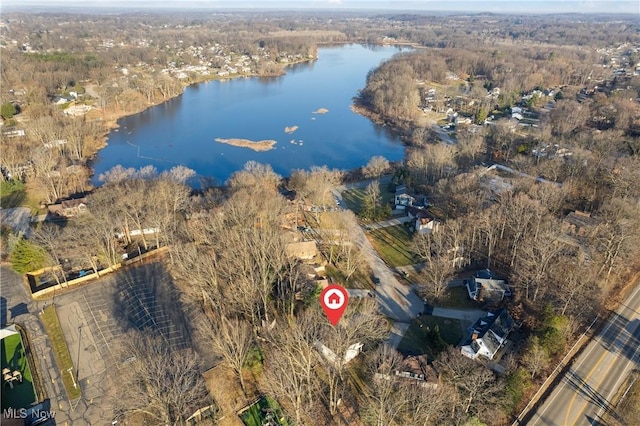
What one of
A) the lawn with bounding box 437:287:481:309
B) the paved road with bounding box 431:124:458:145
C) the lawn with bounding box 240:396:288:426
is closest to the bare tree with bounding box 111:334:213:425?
the lawn with bounding box 240:396:288:426

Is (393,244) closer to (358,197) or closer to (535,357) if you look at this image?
(358,197)

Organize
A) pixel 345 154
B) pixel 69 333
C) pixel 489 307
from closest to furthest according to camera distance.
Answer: pixel 69 333 < pixel 489 307 < pixel 345 154

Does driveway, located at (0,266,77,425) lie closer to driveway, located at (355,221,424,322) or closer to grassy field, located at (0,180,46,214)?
grassy field, located at (0,180,46,214)

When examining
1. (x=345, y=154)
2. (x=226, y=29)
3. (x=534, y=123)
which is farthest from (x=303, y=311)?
(x=226, y=29)

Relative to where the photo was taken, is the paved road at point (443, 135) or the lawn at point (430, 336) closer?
the lawn at point (430, 336)

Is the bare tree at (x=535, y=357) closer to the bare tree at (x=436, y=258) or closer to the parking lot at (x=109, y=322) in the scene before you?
the bare tree at (x=436, y=258)

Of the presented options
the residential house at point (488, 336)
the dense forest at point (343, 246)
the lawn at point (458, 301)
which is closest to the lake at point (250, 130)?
the dense forest at point (343, 246)

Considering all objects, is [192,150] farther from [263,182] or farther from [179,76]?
[179,76]
